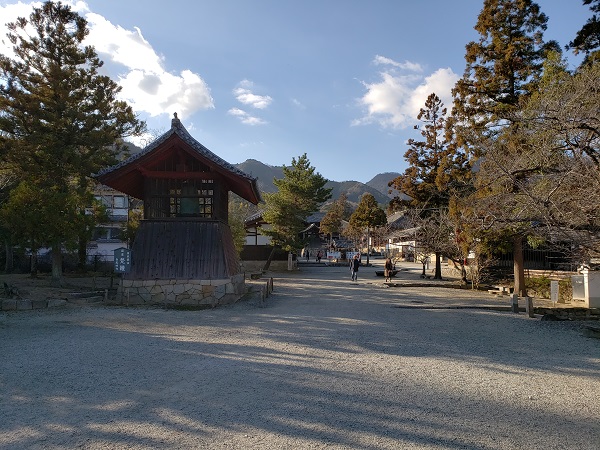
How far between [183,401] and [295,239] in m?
22.4

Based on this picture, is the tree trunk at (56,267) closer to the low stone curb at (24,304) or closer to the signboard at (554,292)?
the low stone curb at (24,304)

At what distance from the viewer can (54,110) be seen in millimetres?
15617

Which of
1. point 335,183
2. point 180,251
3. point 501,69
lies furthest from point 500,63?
point 335,183

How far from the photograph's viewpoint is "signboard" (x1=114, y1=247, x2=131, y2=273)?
11.3 m

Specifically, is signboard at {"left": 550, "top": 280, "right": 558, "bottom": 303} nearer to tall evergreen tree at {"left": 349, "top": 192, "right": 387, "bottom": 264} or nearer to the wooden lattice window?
the wooden lattice window

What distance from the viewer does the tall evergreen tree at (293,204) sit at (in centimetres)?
2623

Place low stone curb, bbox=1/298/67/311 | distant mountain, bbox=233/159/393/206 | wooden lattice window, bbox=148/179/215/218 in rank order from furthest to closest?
distant mountain, bbox=233/159/393/206, wooden lattice window, bbox=148/179/215/218, low stone curb, bbox=1/298/67/311

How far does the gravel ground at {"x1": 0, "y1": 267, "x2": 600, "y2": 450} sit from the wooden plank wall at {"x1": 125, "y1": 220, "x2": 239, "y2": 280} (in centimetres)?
231

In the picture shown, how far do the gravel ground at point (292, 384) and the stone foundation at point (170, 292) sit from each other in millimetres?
1865

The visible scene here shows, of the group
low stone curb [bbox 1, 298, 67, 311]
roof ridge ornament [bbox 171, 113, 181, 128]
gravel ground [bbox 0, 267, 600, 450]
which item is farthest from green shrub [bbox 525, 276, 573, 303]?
low stone curb [bbox 1, 298, 67, 311]

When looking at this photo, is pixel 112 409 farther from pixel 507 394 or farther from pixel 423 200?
pixel 423 200

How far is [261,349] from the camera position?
22.1 feet

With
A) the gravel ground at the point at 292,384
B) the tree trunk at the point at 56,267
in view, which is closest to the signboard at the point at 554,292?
the gravel ground at the point at 292,384

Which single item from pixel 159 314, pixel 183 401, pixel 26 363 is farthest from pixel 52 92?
pixel 183 401
